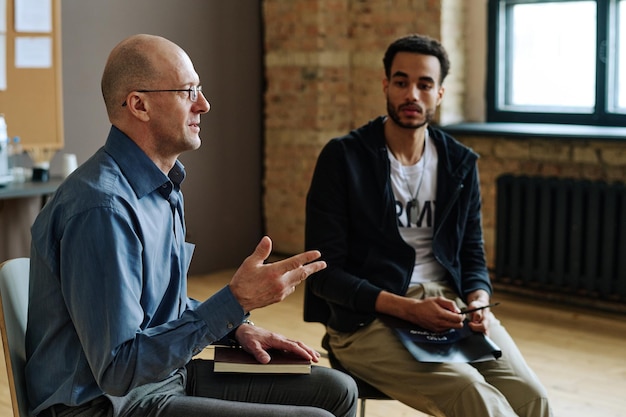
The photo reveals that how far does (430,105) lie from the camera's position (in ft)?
9.04

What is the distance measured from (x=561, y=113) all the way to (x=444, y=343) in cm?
319

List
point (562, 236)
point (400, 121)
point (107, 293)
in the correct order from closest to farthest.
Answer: point (107, 293), point (400, 121), point (562, 236)

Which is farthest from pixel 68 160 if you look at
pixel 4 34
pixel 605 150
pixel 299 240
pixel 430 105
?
pixel 605 150

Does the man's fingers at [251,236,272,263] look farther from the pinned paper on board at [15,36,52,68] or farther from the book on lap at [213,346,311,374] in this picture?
the pinned paper on board at [15,36,52,68]

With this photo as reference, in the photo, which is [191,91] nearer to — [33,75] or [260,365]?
[260,365]

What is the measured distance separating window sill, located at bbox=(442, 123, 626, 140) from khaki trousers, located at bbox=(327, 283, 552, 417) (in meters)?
2.48

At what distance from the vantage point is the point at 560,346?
167 inches

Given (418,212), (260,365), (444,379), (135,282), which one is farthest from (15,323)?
(418,212)

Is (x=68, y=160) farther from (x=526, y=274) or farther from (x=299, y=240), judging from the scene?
(x=526, y=274)

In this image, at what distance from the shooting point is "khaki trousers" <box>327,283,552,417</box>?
2207mm

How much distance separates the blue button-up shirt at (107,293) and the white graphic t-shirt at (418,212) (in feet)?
3.26

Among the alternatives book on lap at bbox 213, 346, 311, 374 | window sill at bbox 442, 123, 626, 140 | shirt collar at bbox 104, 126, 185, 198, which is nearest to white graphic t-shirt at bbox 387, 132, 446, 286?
book on lap at bbox 213, 346, 311, 374

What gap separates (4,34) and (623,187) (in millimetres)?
3331

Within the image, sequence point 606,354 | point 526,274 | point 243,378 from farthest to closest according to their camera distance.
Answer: point 526,274 → point 606,354 → point 243,378
